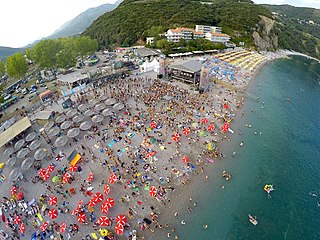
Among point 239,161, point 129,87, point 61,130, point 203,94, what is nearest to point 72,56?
point 129,87

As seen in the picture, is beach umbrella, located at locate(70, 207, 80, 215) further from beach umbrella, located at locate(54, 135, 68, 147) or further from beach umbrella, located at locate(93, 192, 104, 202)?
beach umbrella, located at locate(54, 135, 68, 147)

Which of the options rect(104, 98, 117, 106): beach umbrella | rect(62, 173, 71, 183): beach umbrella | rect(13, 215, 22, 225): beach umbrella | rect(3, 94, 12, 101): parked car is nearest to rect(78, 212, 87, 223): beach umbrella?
rect(62, 173, 71, 183): beach umbrella

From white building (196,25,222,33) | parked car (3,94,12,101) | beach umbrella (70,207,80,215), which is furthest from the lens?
white building (196,25,222,33)

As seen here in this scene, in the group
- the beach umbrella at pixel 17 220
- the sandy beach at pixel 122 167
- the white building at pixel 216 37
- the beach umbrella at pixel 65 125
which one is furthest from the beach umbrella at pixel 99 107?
the white building at pixel 216 37

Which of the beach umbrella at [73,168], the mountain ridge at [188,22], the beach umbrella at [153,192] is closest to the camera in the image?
the beach umbrella at [153,192]

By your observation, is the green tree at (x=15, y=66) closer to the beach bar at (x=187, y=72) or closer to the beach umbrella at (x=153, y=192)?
the beach bar at (x=187, y=72)
